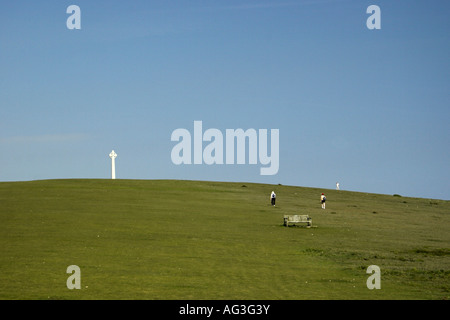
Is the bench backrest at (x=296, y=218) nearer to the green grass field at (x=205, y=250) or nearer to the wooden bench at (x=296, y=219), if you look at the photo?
the wooden bench at (x=296, y=219)

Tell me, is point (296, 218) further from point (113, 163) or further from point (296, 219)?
point (113, 163)

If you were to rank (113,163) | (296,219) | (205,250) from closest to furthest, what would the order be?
(205,250) < (296,219) < (113,163)

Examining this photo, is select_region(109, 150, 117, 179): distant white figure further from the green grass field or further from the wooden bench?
the wooden bench

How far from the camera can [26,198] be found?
60.8 m

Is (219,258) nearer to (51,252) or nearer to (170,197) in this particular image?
(51,252)

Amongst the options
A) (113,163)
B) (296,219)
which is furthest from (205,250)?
(113,163)

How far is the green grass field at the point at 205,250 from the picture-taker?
70.6 feet

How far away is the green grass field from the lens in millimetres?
21516

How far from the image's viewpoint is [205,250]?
31.9 metres

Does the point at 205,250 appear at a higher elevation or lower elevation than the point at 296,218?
lower

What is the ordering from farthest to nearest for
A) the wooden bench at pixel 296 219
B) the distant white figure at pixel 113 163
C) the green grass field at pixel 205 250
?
the distant white figure at pixel 113 163
the wooden bench at pixel 296 219
the green grass field at pixel 205 250

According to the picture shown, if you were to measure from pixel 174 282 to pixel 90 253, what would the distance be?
856cm

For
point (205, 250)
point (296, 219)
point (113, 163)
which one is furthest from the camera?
point (113, 163)

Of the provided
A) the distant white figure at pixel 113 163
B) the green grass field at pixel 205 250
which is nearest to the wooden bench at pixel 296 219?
the green grass field at pixel 205 250
